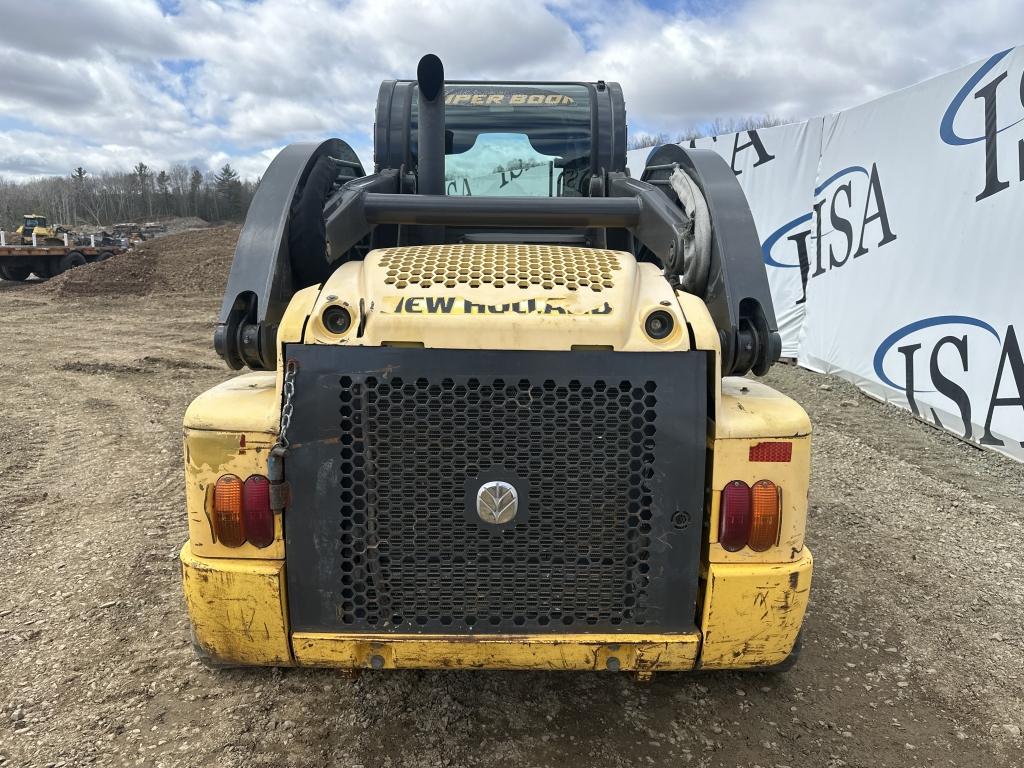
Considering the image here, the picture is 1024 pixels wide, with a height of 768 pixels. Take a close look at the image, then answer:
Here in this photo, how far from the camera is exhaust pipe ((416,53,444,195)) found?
10.4ft

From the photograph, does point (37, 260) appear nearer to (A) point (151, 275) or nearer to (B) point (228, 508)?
(A) point (151, 275)

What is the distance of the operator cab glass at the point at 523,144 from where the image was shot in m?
4.36

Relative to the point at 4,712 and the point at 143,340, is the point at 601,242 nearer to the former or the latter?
the point at 4,712

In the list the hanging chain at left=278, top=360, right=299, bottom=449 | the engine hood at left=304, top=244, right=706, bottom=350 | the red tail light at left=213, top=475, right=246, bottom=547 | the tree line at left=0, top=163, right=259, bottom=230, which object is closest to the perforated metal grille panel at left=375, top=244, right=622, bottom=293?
the engine hood at left=304, top=244, right=706, bottom=350

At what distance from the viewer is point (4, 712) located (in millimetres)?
2730

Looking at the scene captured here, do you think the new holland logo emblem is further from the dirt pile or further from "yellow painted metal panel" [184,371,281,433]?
the dirt pile

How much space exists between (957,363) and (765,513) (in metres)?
5.46

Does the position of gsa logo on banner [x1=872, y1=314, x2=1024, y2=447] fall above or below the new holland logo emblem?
below

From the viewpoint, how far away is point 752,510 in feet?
7.38

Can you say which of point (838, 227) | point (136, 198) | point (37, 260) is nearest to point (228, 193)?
point (136, 198)

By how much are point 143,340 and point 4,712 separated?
11.5 metres

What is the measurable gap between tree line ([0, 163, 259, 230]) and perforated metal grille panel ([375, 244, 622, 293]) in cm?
7606

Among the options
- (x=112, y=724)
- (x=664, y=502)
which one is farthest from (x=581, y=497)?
(x=112, y=724)

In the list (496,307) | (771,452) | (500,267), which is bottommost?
(771,452)
